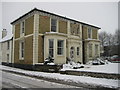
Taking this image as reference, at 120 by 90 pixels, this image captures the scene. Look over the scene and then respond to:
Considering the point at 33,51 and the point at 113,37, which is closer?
the point at 33,51

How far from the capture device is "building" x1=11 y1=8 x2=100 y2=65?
733 inches

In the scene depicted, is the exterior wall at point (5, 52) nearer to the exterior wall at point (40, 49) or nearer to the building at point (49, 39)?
the building at point (49, 39)

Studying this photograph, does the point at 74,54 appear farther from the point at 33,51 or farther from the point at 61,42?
the point at 33,51

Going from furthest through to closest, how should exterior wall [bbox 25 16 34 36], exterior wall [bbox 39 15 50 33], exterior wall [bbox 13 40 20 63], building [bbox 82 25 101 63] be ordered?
building [bbox 82 25 101 63] → exterior wall [bbox 13 40 20 63] → exterior wall [bbox 25 16 34 36] → exterior wall [bbox 39 15 50 33]

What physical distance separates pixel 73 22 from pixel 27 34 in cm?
787

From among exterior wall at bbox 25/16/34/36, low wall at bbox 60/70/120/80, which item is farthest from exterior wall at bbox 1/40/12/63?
low wall at bbox 60/70/120/80

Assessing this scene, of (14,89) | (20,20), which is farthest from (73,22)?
(14,89)

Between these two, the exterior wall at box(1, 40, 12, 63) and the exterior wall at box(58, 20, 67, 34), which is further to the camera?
the exterior wall at box(1, 40, 12, 63)

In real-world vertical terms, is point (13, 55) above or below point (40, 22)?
below

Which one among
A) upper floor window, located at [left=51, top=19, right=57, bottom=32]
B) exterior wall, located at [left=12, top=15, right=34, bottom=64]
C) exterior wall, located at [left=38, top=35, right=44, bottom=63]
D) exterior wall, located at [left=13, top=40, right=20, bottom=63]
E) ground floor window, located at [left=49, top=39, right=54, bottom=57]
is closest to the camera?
exterior wall, located at [left=38, top=35, right=44, bottom=63]

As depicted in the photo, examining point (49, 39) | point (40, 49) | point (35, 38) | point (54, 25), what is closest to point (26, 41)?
point (35, 38)

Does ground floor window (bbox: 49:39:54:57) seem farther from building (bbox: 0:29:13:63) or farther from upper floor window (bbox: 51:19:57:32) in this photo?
building (bbox: 0:29:13:63)

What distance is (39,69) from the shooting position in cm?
1756

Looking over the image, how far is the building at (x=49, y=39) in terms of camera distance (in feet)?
61.1
